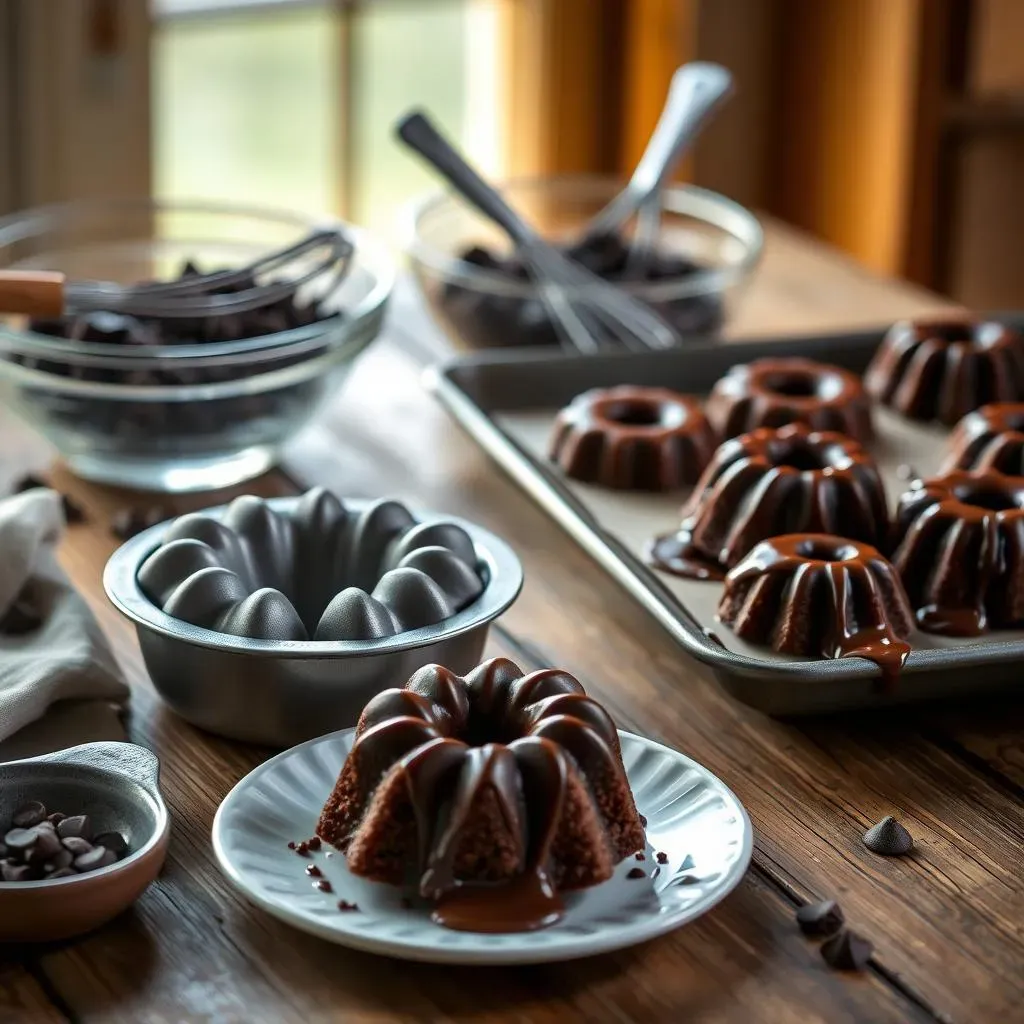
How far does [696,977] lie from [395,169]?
2.44 metres

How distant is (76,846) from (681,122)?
4.33 feet

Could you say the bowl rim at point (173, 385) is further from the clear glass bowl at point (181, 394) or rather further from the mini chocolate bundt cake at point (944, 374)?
the mini chocolate bundt cake at point (944, 374)

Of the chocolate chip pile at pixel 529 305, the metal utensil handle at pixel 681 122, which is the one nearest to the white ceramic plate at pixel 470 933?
the chocolate chip pile at pixel 529 305

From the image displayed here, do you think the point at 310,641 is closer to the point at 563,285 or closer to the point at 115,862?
the point at 115,862

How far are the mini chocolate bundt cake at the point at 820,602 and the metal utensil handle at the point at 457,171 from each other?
70 cm

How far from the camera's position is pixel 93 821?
0.94 meters

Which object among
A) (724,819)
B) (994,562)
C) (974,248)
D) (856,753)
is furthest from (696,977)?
(974,248)

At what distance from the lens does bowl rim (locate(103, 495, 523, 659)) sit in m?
1.02

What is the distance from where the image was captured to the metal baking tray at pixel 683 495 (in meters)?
1.11

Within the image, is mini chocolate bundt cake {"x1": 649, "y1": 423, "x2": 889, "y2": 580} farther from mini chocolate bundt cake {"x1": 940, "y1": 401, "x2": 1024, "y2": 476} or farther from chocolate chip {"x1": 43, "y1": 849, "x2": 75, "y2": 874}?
chocolate chip {"x1": 43, "y1": 849, "x2": 75, "y2": 874}

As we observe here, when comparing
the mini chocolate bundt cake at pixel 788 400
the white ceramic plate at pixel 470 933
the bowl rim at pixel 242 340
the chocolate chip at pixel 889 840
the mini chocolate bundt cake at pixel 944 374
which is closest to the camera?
the white ceramic plate at pixel 470 933

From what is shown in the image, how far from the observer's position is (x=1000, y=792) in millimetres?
1075

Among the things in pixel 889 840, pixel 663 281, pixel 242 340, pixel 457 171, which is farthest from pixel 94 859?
pixel 663 281

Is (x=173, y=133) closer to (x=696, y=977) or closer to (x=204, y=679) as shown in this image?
(x=204, y=679)
